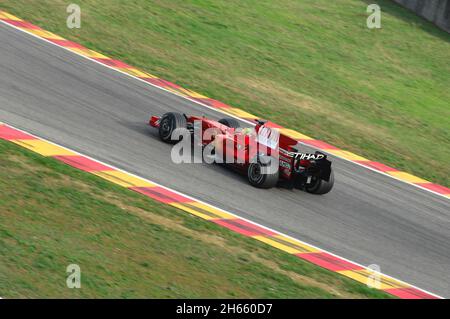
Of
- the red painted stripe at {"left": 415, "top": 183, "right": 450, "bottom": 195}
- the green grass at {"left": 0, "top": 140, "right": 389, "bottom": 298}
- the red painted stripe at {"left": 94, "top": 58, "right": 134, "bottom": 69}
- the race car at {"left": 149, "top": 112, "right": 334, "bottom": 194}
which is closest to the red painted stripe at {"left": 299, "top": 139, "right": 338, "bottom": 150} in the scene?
the red painted stripe at {"left": 415, "top": 183, "right": 450, "bottom": 195}

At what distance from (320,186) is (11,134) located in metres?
4.78

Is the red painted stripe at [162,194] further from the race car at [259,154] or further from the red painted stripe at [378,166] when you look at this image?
the red painted stripe at [378,166]

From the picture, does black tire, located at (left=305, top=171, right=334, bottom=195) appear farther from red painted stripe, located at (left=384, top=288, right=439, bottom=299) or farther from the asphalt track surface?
red painted stripe, located at (left=384, top=288, right=439, bottom=299)

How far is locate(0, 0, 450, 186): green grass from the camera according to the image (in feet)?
58.0

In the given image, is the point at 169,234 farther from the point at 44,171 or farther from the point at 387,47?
the point at 387,47

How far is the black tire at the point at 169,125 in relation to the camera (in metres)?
13.7

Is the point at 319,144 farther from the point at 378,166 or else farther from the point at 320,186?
the point at 320,186

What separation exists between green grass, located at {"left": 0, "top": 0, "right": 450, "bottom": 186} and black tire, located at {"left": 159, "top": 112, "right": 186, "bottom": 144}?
3.73 m

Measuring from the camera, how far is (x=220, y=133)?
44.4 feet

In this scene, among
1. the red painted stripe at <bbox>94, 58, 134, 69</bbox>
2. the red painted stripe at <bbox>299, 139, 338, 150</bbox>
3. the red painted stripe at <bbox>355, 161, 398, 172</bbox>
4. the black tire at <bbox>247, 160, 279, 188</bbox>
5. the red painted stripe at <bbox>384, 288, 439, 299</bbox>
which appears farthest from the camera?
the red painted stripe at <bbox>94, 58, 134, 69</bbox>

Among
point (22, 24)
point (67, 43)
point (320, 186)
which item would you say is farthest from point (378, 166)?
point (22, 24)

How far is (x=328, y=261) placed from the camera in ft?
36.7

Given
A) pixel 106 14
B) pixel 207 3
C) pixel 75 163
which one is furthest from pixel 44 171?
pixel 207 3
